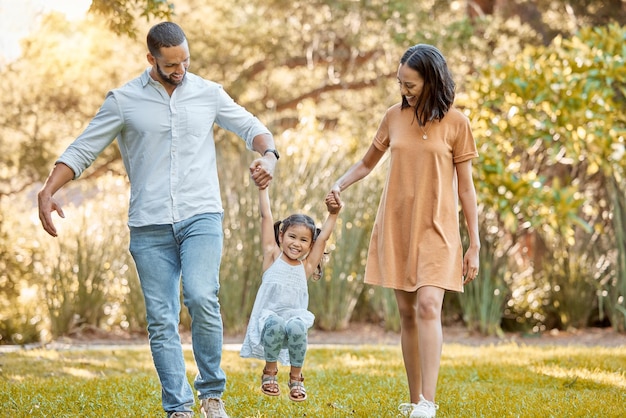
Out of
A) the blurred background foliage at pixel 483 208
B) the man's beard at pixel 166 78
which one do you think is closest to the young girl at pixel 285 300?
the man's beard at pixel 166 78

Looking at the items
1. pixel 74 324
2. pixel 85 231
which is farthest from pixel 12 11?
pixel 74 324

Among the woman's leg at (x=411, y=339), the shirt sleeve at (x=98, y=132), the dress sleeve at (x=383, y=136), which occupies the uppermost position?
the dress sleeve at (x=383, y=136)

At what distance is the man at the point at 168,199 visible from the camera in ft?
12.6

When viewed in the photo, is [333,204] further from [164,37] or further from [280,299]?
[164,37]

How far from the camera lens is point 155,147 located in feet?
12.8

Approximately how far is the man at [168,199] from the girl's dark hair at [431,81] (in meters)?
0.78

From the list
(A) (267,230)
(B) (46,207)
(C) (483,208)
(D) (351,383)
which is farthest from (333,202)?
(C) (483,208)

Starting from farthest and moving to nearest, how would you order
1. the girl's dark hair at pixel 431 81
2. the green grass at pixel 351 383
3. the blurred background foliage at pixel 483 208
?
1. the blurred background foliage at pixel 483 208
2. the green grass at pixel 351 383
3. the girl's dark hair at pixel 431 81

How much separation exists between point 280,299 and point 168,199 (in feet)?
2.23

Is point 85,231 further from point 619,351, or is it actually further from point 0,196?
point 619,351

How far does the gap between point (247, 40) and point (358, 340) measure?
5.42 m

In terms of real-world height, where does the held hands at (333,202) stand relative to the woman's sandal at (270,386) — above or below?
above

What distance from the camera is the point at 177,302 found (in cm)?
402

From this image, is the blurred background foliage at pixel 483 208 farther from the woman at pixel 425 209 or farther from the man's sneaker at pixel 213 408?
the man's sneaker at pixel 213 408
